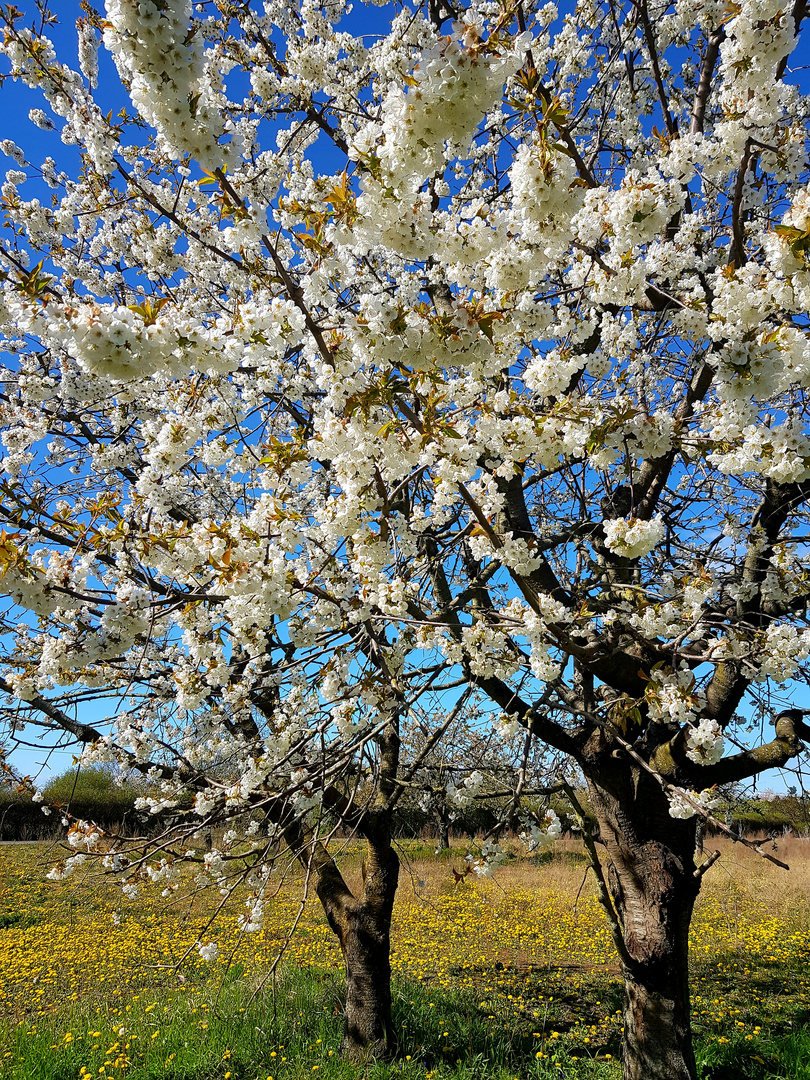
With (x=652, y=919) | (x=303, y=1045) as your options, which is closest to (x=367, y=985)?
(x=303, y=1045)

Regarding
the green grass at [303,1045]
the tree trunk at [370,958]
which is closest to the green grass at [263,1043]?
the green grass at [303,1045]

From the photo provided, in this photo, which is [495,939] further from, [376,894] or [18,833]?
[18,833]

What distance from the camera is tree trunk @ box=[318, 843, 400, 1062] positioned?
15.0 ft

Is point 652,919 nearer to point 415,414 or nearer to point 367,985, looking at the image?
point 367,985

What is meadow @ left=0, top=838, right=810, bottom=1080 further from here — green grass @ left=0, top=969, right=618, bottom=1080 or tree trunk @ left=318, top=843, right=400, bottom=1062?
tree trunk @ left=318, top=843, right=400, bottom=1062

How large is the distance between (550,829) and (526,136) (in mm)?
5563

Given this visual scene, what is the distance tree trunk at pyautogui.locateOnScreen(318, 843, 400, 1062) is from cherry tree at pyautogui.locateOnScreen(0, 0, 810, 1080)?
32mm

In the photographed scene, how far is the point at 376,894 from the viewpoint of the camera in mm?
4766

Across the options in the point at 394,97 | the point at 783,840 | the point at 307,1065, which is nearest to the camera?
the point at 394,97

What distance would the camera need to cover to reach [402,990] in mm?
5844

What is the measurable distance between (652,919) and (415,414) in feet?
11.7

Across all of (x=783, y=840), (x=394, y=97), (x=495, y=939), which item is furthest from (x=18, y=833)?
(x=783, y=840)

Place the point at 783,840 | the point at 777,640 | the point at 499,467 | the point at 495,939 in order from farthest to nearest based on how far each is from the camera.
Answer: the point at 783,840 < the point at 495,939 < the point at 499,467 < the point at 777,640

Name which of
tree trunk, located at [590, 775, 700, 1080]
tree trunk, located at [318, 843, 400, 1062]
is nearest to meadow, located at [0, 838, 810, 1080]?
tree trunk, located at [318, 843, 400, 1062]
